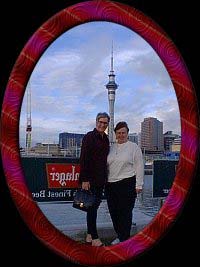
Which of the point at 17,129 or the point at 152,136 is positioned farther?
the point at 152,136

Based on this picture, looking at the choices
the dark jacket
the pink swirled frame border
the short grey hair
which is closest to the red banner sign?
the dark jacket

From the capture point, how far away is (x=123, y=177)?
277cm

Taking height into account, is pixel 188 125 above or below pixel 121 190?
above

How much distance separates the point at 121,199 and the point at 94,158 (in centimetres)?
24

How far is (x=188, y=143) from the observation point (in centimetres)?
271

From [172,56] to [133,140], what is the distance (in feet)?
1.46

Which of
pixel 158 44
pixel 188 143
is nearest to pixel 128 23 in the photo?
pixel 158 44

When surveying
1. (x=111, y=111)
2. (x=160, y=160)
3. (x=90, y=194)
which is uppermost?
(x=111, y=111)

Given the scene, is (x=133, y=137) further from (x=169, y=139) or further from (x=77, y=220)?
(x=77, y=220)

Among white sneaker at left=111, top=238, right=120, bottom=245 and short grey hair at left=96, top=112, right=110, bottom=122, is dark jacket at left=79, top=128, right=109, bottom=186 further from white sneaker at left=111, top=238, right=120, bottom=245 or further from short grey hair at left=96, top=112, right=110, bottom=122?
white sneaker at left=111, top=238, right=120, bottom=245

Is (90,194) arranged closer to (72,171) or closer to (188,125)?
(72,171)

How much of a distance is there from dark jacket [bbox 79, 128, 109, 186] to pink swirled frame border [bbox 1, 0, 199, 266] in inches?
11.4

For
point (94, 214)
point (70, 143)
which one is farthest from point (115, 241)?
point (70, 143)

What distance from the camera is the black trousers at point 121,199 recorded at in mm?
2768
